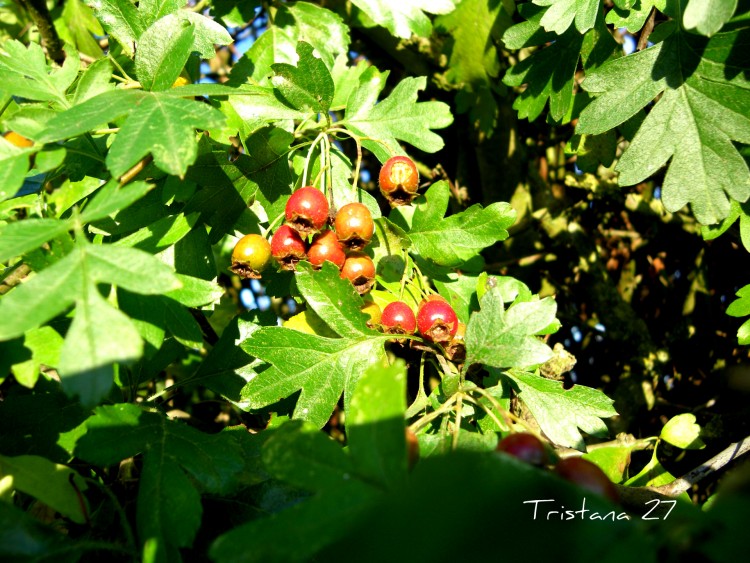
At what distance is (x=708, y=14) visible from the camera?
116 centimetres

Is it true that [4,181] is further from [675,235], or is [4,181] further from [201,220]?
[675,235]

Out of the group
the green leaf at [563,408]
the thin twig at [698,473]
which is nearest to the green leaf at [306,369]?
the green leaf at [563,408]

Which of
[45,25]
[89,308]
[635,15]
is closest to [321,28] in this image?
[45,25]

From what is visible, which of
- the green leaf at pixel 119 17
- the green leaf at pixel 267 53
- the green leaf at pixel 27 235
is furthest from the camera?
the green leaf at pixel 267 53

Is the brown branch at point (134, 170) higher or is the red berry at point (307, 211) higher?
the brown branch at point (134, 170)

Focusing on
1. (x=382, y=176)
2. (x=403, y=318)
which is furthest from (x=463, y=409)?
(x=382, y=176)

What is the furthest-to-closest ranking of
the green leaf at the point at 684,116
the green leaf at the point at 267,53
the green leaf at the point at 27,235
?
the green leaf at the point at 267,53, the green leaf at the point at 684,116, the green leaf at the point at 27,235

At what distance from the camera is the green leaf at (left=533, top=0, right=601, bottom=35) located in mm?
1433

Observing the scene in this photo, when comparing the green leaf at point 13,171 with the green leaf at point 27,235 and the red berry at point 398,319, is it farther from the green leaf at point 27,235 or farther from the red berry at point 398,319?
the red berry at point 398,319

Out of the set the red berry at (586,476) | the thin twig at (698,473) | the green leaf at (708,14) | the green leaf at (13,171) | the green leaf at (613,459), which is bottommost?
the green leaf at (613,459)

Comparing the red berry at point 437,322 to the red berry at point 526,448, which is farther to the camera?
the red berry at point 437,322

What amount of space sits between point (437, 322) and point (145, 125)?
691 millimetres

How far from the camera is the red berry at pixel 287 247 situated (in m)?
1.40

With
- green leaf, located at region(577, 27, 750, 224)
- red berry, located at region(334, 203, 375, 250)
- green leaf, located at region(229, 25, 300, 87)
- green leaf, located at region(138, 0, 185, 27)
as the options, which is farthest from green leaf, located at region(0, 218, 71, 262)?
green leaf, located at region(577, 27, 750, 224)
